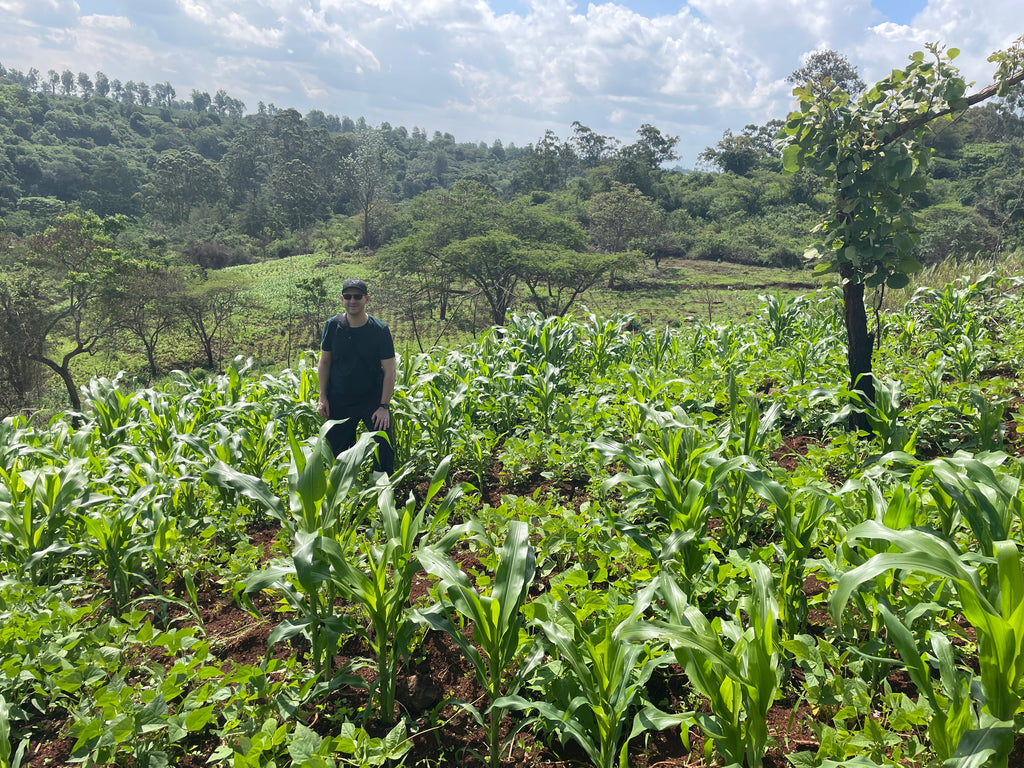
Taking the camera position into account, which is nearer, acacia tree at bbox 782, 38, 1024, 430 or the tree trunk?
acacia tree at bbox 782, 38, 1024, 430

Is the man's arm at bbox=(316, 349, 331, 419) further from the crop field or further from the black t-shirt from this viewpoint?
the crop field

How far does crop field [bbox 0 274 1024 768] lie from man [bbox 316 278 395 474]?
33 cm

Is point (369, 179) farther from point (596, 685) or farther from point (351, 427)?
point (596, 685)

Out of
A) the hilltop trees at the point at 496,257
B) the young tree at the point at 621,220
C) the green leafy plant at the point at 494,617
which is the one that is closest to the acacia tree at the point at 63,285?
the hilltop trees at the point at 496,257

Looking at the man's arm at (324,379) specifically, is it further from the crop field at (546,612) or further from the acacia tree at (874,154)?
the acacia tree at (874,154)

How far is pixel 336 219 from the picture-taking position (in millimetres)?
48625

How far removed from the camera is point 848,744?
4.05ft

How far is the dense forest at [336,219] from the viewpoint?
16594 mm

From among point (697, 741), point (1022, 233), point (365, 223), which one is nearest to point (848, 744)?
point (697, 741)

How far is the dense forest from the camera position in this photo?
54.4 ft

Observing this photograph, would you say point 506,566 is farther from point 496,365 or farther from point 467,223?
point 467,223

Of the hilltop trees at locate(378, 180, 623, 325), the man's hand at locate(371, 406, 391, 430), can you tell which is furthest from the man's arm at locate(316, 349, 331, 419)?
the hilltop trees at locate(378, 180, 623, 325)

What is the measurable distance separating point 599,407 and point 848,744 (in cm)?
255

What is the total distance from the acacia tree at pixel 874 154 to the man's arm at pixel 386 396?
2490 mm
